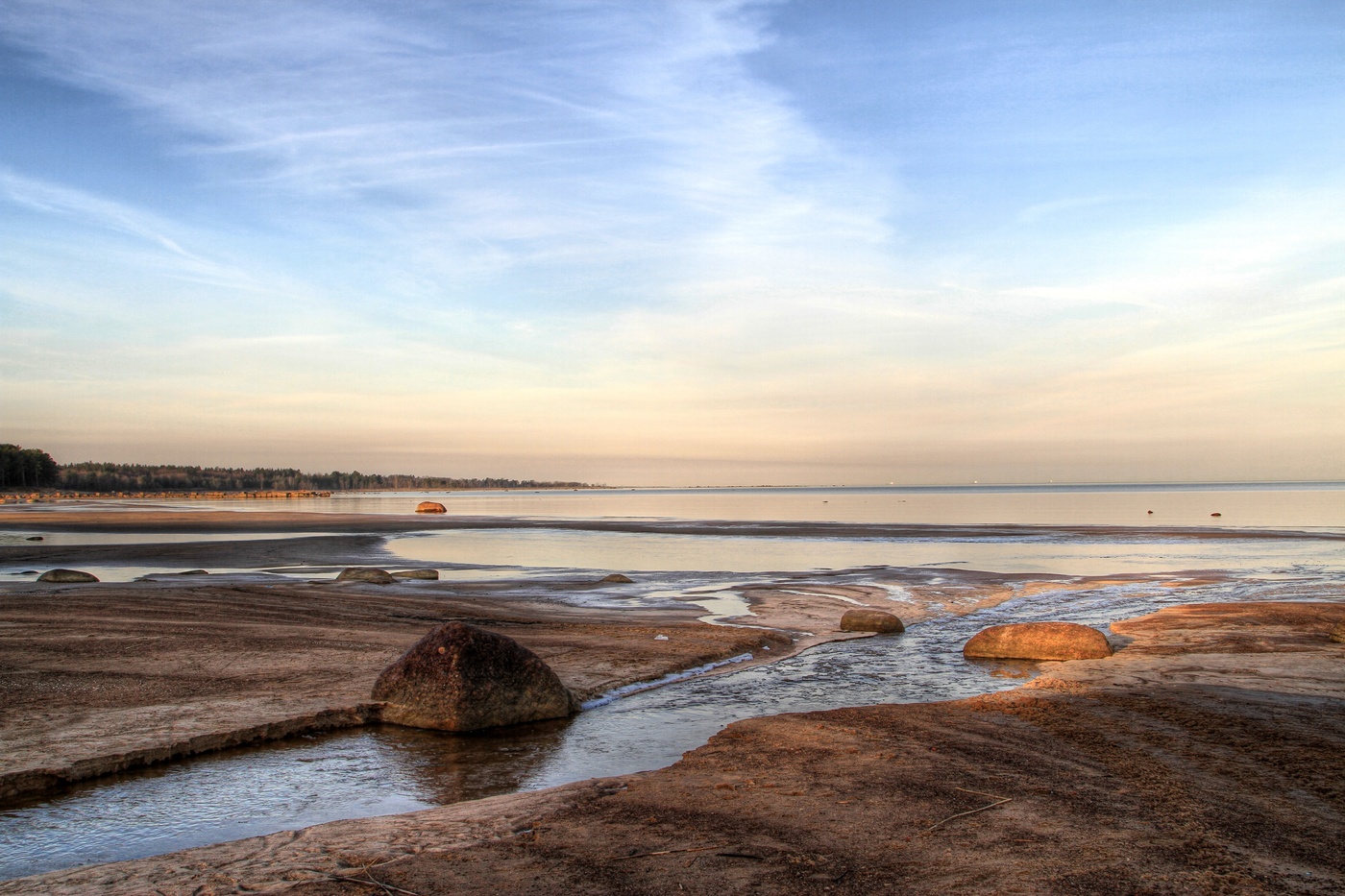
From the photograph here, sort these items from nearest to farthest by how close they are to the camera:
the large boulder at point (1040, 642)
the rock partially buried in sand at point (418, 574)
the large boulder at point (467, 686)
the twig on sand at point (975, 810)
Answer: the twig on sand at point (975, 810) < the large boulder at point (467, 686) < the large boulder at point (1040, 642) < the rock partially buried in sand at point (418, 574)

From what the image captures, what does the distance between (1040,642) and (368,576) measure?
707 inches

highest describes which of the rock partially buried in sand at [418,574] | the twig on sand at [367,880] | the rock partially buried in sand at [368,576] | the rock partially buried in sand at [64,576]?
the twig on sand at [367,880]

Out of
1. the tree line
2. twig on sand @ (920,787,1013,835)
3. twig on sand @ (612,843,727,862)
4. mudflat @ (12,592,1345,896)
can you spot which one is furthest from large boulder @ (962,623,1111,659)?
the tree line

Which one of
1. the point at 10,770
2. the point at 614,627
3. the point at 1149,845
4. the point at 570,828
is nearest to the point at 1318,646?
the point at 1149,845

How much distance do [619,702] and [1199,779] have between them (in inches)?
255

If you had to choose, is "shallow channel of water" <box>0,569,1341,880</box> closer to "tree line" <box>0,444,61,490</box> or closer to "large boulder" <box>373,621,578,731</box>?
"large boulder" <box>373,621,578,731</box>

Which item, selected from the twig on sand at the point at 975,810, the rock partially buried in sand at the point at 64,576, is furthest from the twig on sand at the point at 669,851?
the rock partially buried in sand at the point at 64,576

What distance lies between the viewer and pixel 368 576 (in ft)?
78.7

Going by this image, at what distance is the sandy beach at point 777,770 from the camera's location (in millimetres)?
5234

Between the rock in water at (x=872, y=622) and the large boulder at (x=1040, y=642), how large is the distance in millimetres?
2431

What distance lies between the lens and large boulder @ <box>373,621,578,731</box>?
373 inches

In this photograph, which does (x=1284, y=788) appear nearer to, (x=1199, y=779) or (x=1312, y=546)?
(x=1199, y=779)

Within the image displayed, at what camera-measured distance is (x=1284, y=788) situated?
6.91 m

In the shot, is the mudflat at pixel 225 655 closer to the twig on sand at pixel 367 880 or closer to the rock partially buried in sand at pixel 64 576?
the rock partially buried in sand at pixel 64 576
